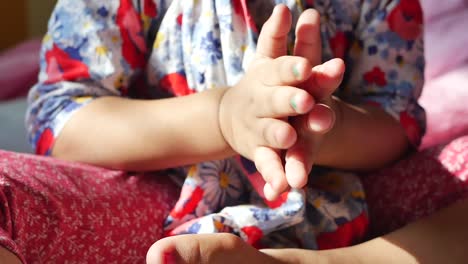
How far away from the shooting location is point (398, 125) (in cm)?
80

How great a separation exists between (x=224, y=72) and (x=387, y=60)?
187mm

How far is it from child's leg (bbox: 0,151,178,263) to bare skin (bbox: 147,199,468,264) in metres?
0.11

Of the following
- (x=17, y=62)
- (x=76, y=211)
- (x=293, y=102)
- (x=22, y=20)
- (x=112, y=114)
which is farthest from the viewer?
(x=22, y=20)

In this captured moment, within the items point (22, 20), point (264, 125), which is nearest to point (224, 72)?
point (264, 125)

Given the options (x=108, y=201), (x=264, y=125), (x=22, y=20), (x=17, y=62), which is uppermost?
(x=264, y=125)

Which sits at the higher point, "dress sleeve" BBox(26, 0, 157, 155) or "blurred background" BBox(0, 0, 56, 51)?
"dress sleeve" BBox(26, 0, 157, 155)

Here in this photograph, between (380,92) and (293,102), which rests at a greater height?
(293,102)

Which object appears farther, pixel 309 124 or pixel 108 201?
pixel 108 201

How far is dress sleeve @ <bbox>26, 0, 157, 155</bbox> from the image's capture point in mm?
760

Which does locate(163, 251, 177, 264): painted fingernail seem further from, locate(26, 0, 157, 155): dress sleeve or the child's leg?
locate(26, 0, 157, 155): dress sleeve

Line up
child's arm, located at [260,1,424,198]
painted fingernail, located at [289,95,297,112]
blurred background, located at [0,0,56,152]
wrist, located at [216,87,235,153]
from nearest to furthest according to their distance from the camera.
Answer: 1. painted fingernail, located at [289,95,297,112]
2. wrist, located at [216,87,235,153]
3. child's arm, located at [260,1,424,198]
4. blurred background, located at [0,0,56,152]

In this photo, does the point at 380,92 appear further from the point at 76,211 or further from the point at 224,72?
the point at 76,211

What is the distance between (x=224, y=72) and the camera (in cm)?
74

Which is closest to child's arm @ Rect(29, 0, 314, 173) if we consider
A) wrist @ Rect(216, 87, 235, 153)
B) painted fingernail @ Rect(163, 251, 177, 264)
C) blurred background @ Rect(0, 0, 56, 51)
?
wrist @ Rect(216, 87, 235, 153)
